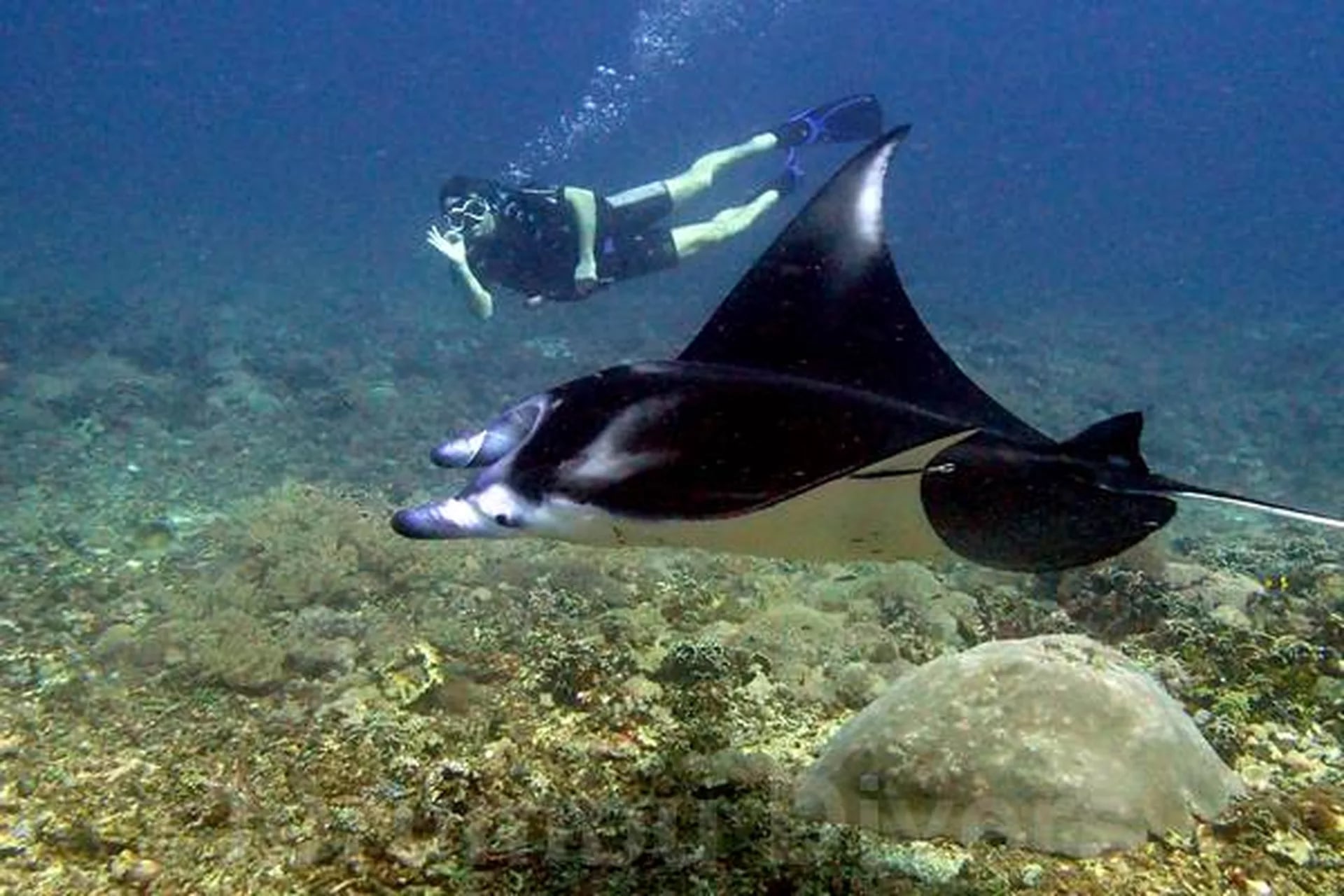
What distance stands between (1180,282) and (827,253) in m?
41.9

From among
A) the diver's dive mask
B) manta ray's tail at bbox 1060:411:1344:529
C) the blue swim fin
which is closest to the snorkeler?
the diver's dive mask

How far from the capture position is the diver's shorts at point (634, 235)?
12438 mm

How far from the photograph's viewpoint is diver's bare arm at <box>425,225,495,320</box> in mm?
10508

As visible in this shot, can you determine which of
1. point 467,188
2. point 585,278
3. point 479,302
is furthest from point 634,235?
point 479,302

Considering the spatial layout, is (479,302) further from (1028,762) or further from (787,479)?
(787,479)

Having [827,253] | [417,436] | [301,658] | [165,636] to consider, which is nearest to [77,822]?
[301,658]

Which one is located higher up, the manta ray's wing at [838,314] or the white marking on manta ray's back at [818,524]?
the manta ray's wing at [838,314]

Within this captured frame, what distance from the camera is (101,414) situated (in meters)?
13.2

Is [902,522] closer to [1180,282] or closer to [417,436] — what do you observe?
[417,436]

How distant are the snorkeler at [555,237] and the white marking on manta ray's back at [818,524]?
8697 millimetres

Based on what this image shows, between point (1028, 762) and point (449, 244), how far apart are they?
30.1 ft

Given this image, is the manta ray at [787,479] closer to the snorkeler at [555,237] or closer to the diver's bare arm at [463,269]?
the diver's bare arm at [463,269]

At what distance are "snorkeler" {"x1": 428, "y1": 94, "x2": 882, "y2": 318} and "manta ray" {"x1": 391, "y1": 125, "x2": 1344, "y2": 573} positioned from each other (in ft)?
27.6

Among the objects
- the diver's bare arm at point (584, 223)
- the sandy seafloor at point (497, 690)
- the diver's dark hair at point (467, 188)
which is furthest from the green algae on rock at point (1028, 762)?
the diver's dark hair at point (467, 188)
